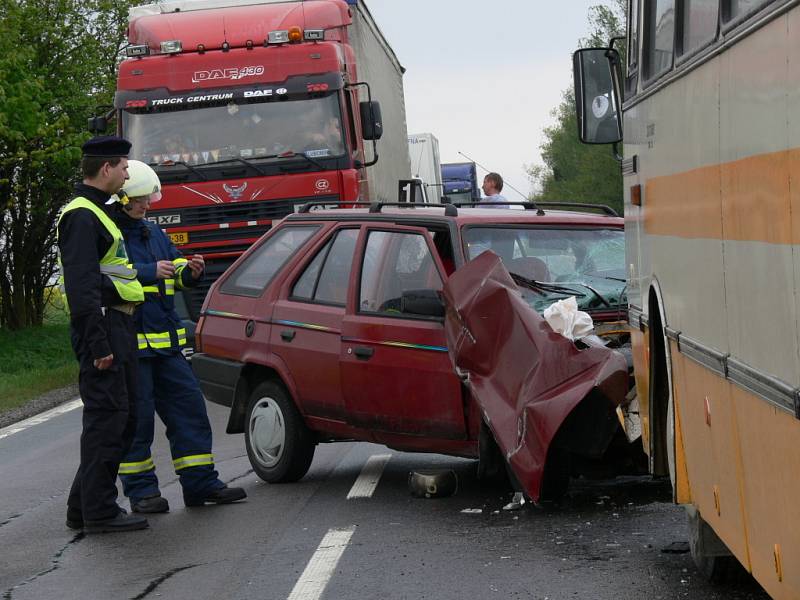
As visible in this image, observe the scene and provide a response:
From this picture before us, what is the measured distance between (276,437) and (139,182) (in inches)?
72.3

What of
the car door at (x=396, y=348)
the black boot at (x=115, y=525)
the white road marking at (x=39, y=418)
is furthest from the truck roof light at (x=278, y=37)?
the black boot at (x=115, y=525)

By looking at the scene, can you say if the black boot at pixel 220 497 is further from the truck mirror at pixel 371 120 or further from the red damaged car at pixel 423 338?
the truck mirror at pixel 371 120

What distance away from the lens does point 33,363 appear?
971 inches

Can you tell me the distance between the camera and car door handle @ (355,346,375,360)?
360 inches

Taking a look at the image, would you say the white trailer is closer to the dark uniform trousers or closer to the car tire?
the dark uniform trousers

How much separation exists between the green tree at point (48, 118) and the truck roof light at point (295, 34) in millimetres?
11500

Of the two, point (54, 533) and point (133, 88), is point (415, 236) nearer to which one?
point (54, 533)

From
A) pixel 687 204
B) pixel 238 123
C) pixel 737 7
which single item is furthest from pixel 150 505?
pixel 238 123

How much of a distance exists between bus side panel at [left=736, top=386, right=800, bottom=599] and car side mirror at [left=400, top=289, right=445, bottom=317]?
4118mm

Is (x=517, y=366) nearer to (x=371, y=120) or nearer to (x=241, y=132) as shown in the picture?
(x=241, y=132)

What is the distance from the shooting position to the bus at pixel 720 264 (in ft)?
13.1

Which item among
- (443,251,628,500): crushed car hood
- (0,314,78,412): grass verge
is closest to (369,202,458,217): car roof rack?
(443,251,628,500): crushed car hood

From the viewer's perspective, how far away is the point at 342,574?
277 inches

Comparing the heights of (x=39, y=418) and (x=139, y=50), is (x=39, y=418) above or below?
below
